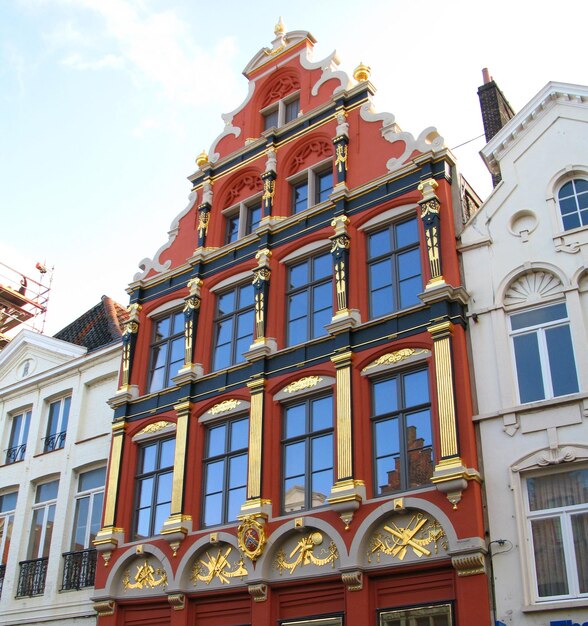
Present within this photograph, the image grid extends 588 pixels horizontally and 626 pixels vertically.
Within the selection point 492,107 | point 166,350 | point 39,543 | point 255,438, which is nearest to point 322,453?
point 255,438

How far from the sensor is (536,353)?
50.8ft

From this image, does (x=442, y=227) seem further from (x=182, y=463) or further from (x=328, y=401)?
(x=182, y=463)

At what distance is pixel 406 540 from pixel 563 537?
8.92ft

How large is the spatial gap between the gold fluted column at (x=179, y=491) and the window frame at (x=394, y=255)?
5.15 metres

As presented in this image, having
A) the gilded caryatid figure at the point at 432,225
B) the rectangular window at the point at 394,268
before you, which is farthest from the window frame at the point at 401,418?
the gilded caryatid figure at the point at 432,225

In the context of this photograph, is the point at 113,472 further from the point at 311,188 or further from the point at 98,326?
the point at 311,188

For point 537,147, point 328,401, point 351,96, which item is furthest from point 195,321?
point 537,147

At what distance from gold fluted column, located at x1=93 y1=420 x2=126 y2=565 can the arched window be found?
37.7ft

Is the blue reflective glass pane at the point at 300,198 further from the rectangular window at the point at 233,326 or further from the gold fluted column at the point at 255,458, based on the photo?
the gold fluted column at the point at 255,458

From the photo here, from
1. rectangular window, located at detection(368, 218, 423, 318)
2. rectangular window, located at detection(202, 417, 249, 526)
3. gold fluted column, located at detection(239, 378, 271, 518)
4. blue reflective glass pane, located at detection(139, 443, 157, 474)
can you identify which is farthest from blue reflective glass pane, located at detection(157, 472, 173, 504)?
rectangular window, located at detection(368, 218, 423, 318)

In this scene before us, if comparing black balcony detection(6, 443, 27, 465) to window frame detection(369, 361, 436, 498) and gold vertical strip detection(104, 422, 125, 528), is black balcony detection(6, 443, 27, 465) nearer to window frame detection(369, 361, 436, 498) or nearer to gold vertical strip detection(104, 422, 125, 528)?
gold vertical strip detection(104, 422, 125, 528)

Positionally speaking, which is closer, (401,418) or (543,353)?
(543,353)

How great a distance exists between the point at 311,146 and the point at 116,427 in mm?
8550

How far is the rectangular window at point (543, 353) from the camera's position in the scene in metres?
15.0
